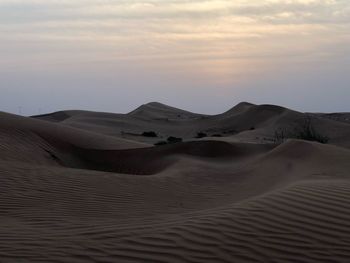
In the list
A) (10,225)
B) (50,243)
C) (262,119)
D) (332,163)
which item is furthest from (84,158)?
(262,119)

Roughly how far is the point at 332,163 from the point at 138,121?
29064 millimetres

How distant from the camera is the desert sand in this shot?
4992 mm

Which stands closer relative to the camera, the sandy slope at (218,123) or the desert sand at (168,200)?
the desert sand at (168,200)

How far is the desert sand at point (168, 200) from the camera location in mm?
4992

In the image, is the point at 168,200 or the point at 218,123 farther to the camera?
the point at 218,123

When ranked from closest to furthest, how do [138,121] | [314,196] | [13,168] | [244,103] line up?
[314,196] → [13,168] → [138,121] → [244,103]

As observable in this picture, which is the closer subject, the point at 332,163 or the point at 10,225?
the point at 10,225

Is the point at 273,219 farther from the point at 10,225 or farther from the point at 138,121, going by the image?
the point at 138,121

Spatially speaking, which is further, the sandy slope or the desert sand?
the sandy slope

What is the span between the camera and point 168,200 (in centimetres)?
898

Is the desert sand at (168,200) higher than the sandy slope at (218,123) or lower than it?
lower

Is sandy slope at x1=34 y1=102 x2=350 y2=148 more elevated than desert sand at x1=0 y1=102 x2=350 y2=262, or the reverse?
sandy slope at x1=34 y1=102 x2=350 y2=148

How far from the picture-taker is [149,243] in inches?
199

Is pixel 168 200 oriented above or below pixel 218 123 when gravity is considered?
below
